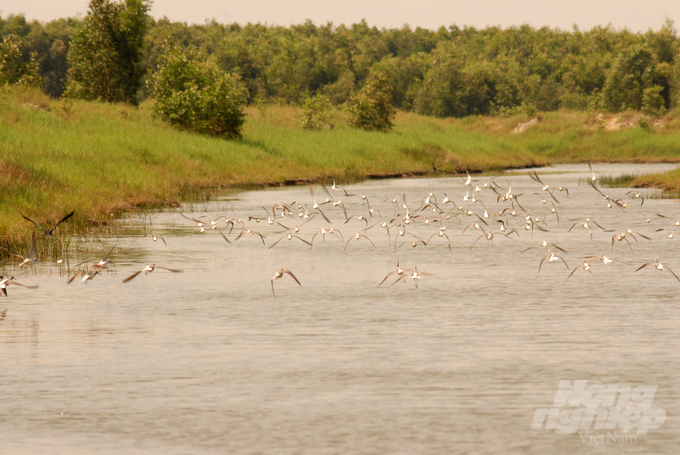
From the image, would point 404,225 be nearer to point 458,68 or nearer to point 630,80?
point 630,80

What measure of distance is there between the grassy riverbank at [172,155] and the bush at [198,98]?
3.45ft

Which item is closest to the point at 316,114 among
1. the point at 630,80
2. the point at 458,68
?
the point at 630,80

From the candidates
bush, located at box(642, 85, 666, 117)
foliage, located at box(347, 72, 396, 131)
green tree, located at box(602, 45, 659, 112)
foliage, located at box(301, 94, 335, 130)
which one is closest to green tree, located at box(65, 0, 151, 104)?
foliage, located at box(301, 94, 335, 130)

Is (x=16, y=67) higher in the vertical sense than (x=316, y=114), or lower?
higher

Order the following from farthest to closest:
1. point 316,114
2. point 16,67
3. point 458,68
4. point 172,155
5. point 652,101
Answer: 1. point 458,68
2. point 652,101
3. point 316,114
4. point 16,67
5. point 172,155

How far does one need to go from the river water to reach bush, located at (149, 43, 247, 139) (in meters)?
26.2

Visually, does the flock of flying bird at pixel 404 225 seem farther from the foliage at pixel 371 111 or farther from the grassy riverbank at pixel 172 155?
the foliage at pixel 371 111

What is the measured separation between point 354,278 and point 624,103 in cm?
7267

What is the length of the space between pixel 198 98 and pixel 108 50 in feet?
40.9

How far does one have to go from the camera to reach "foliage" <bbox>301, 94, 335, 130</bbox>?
5278 cm

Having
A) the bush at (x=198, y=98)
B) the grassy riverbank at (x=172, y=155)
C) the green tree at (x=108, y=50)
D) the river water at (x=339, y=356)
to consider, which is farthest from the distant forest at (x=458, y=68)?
the river water at (x=339, y=356)

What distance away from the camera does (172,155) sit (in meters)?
34.4

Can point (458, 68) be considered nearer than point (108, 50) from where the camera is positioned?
No

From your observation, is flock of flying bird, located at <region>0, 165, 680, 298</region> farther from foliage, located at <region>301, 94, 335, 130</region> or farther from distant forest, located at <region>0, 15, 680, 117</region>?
distant forest, located at <region>0, 15, 680, 117</region>
